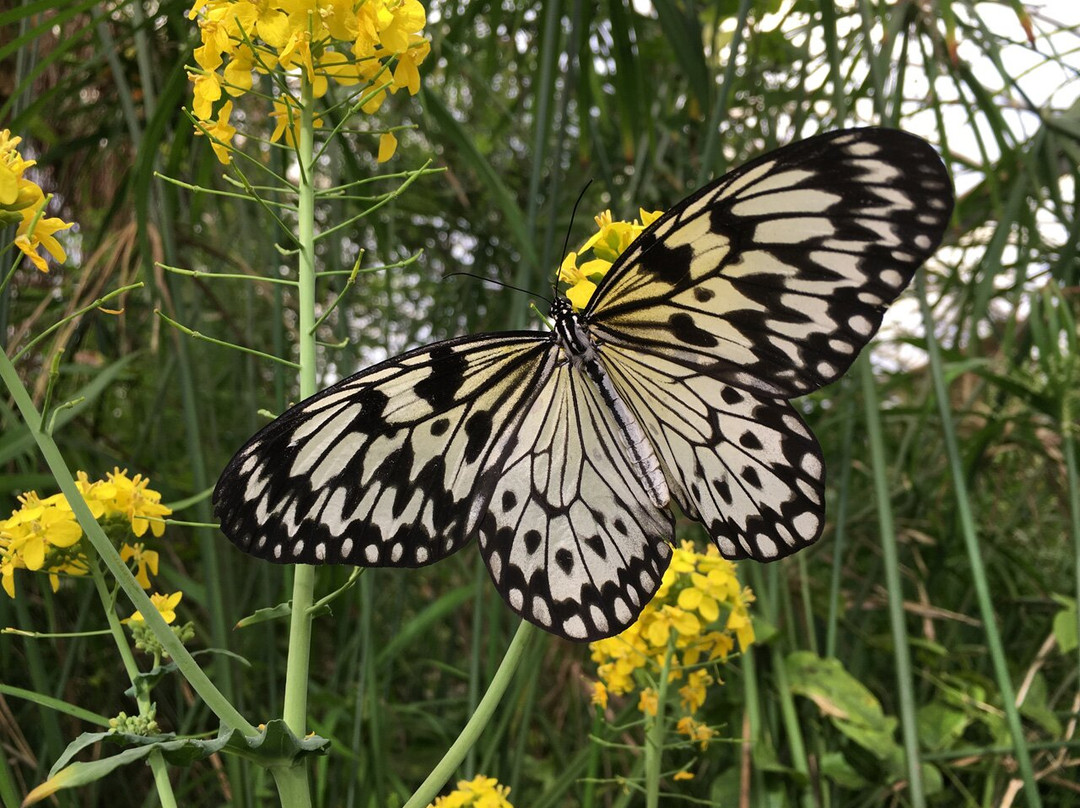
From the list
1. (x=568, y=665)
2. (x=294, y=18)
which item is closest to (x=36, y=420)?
(x=294, y=18)

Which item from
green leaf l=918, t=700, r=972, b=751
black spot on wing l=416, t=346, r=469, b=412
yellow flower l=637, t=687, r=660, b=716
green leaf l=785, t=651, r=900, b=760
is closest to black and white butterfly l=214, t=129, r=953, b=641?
black spot on wing l=416, t=346, r=469, b=412

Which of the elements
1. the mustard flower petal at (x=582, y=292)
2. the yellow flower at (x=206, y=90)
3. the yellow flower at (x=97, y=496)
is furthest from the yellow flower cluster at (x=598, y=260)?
the yellow flower at (x=97, y=496)

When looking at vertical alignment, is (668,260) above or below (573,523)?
above

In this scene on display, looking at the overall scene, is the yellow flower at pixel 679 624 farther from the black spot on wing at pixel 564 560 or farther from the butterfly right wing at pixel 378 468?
the butterfly right wing at pixel 378 468

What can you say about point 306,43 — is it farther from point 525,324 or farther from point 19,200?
point 525,324

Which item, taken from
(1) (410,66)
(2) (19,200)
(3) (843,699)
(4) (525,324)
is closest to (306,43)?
(1) (410,66)

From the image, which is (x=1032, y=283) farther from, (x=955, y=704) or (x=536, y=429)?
(x=536, y=429)
